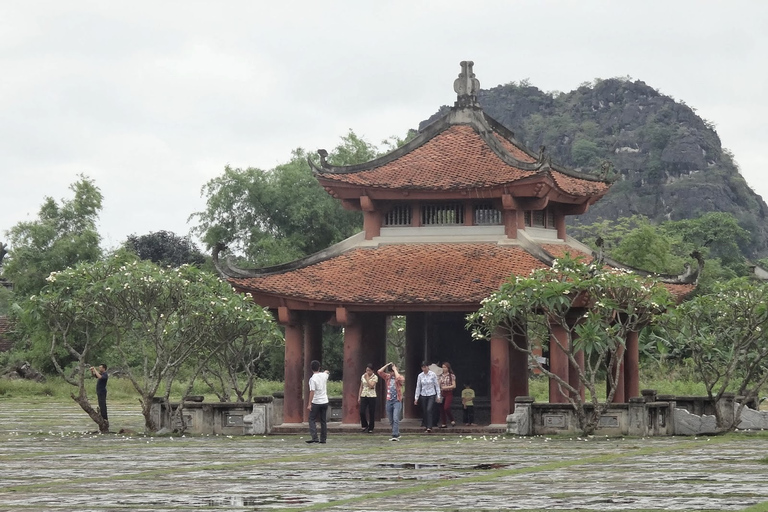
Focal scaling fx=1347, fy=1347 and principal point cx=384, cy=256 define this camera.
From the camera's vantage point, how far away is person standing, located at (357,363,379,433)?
3294cm

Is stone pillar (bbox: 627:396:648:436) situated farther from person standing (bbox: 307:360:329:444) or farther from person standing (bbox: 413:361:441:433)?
person standing (bbox: 307:360:329:444)

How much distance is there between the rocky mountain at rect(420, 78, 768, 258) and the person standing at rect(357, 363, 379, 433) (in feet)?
385

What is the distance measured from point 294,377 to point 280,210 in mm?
39157

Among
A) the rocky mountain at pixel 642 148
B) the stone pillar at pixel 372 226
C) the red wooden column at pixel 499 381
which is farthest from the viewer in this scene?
the rocky mountain at pixel 642 148

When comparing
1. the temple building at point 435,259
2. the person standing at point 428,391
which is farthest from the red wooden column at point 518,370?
the person standing at point 428,391

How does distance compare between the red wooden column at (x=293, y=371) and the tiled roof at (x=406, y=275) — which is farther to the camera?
the red wooden column at (x=293, y=371)

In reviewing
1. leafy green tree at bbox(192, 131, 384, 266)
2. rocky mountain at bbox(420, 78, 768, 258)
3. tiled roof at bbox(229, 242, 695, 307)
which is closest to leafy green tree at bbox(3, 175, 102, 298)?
leafy green tree at bbox(192, 131, 384, 266)

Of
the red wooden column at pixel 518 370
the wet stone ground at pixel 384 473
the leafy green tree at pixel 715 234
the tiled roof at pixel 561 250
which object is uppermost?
the leafy green tree at pixel 715 234

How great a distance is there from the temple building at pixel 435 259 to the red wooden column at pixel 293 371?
0.03 m

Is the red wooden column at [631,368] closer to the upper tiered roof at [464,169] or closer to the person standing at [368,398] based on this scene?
the upper tiered roof at [464,169]

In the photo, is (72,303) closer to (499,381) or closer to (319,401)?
(319,401)

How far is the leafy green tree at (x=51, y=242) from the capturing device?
7400 centimetres

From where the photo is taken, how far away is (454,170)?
37500 millimetres

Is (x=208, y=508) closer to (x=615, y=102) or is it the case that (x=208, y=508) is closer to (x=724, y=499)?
(x=724, y=499)
